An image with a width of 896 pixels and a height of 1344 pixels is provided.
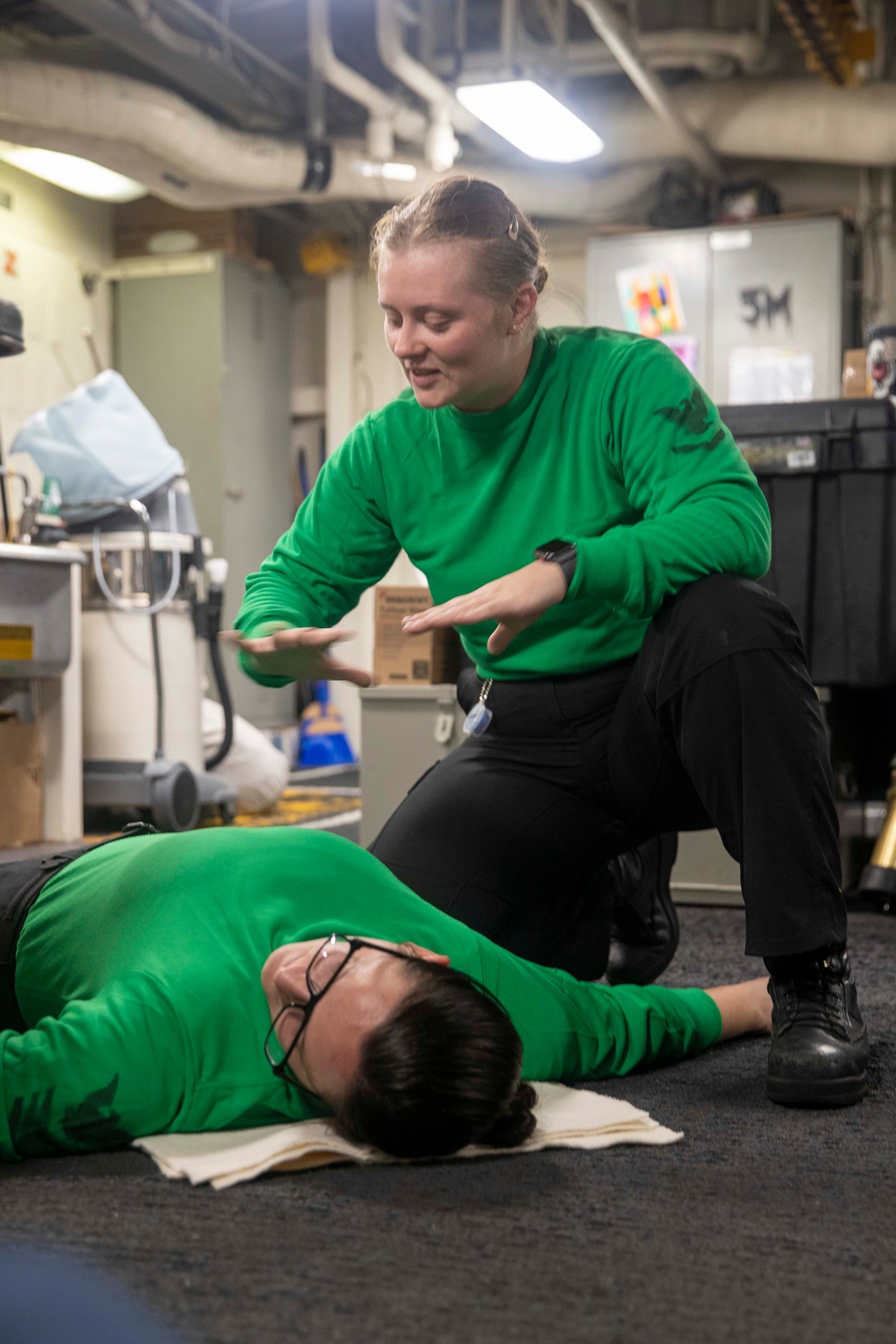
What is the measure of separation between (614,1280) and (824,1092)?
0.49 m

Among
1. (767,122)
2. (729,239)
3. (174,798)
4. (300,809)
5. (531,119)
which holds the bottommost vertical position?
(300,809)

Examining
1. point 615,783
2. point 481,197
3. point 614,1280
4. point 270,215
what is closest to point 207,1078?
point 614,1280

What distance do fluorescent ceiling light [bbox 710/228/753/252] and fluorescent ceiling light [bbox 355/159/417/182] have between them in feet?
4.07

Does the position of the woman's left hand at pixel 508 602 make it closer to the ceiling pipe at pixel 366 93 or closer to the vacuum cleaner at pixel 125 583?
the vacuum cleaner at pixel 125 583

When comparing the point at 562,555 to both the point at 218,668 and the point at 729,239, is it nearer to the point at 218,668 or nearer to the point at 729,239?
the point at 218,668

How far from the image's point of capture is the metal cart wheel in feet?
12.3

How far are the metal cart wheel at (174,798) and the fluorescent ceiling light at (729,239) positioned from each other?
316cm

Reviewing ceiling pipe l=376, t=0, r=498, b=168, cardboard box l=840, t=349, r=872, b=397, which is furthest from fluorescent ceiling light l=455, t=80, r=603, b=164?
cardboard box l=840, t=349, r=872, b=397

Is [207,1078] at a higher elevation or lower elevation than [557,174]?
lower

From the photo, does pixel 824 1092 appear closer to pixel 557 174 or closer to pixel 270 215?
pixel 557 174

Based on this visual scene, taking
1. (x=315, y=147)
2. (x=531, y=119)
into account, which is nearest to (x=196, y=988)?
(x=531, y=119)

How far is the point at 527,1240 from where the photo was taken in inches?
39.4

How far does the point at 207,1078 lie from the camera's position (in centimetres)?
116

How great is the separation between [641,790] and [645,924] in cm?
46
